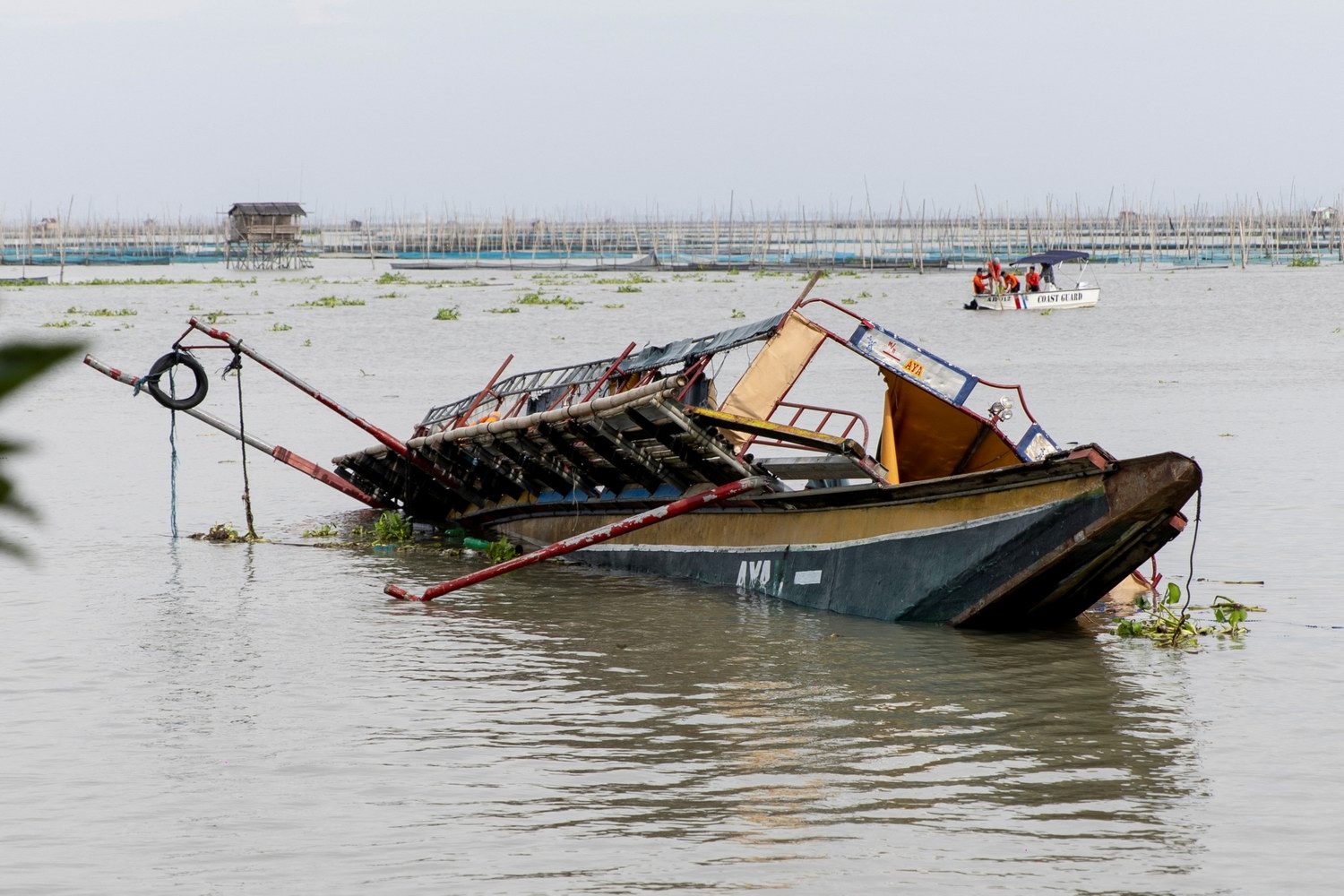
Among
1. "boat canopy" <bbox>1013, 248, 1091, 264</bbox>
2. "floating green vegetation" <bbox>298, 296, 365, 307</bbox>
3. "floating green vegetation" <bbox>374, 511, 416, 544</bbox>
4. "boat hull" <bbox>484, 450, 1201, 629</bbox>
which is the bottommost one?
"floating green vegetation" <bbox>374, 511, 416, 544</bbox>

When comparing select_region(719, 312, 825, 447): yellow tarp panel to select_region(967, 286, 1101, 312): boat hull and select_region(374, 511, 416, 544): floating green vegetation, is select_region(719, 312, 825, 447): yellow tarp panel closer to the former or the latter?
select_region(374, 511, 416, 544): floating green vegetation

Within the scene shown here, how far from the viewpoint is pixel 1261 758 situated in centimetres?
853

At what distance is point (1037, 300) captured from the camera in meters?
51.6

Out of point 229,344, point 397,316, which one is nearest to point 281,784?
point 229,344

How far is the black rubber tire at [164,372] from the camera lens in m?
15.6

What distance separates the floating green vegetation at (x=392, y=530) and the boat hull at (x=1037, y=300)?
3710 cm

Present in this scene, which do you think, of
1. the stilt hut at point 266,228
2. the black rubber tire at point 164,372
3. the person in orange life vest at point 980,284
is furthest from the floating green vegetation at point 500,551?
the stilt hut at point 266,228

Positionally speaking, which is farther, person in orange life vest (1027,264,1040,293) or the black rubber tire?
person in orange life vest (1027,264,1040,293)

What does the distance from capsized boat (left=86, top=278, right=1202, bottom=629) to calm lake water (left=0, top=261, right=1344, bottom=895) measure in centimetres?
39

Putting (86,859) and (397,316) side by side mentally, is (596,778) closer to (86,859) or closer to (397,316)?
(86,859)

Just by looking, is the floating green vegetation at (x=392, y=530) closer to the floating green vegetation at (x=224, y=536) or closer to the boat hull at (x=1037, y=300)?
the floating green vegetation at (x=224, y=536)

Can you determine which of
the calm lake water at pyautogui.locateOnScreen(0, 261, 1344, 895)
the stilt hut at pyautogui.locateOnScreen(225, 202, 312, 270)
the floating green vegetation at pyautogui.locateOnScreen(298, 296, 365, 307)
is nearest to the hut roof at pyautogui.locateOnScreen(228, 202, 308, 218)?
the stilt hut at pyautogui.locateOnScreen(225, 202, 312, 270)

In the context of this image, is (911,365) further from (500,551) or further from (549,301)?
(549,301)

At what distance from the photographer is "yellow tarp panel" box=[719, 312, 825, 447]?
1236 cm
